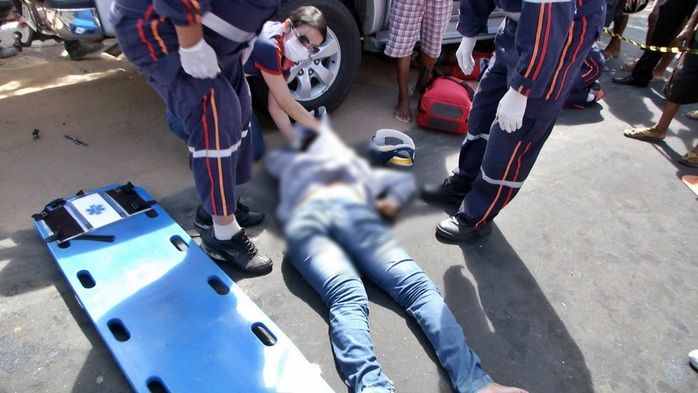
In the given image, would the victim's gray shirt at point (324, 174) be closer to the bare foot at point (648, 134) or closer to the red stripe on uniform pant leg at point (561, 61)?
the red stripe on uniform pant leg at point (561, 61)

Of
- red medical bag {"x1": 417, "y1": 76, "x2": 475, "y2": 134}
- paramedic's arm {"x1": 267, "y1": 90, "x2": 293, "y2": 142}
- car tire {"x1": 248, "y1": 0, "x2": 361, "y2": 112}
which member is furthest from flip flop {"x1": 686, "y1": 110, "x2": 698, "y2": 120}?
paramedic's arm {"x1": 267, "y1": 90, "x2": 293, "y2": 142}

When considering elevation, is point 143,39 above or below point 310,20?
below

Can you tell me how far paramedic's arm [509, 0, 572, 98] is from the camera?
1.66 metres

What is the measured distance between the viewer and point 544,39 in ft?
5.60

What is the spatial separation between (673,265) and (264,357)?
2.22 m

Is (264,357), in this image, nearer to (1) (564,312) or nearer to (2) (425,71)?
(1) (564,312)

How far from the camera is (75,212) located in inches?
89.1

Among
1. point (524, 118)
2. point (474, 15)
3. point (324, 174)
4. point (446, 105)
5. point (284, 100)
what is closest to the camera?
point (324, 174)

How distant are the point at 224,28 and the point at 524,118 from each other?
1.31m

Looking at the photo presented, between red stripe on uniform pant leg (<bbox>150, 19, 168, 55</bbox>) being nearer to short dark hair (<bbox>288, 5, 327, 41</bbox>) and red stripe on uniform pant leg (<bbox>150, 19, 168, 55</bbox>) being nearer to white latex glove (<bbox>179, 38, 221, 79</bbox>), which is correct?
white latex glove (<bbox>179, 38, 221, 79</bbox>)

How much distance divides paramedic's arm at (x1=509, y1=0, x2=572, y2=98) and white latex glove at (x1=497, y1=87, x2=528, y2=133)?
4 cm

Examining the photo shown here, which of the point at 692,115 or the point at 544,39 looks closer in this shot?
the point at 544,39

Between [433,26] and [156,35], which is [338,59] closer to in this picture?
[156,35]

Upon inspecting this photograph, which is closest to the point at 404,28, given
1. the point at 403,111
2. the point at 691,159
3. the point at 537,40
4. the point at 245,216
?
the point at 403,111
